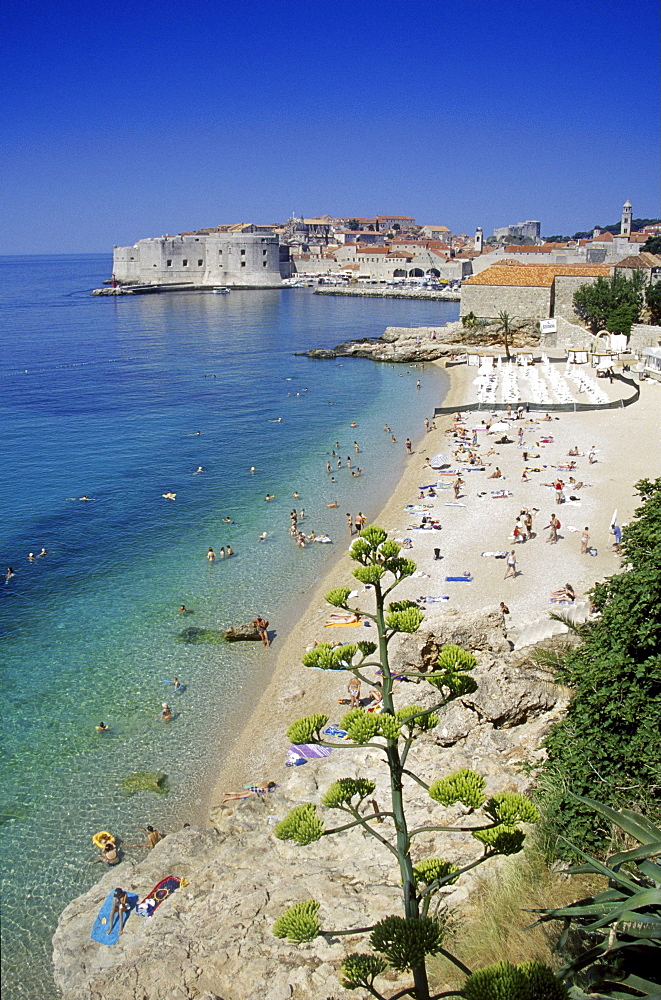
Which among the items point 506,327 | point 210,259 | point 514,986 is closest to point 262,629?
point 514,986

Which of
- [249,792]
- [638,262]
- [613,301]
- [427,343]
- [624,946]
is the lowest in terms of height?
[249,792]

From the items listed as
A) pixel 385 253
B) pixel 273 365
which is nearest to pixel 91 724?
pixel 273 365

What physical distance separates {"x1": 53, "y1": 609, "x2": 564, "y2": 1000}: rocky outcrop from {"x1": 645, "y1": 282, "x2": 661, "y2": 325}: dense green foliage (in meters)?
34.3

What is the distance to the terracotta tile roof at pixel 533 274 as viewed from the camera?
42.2m

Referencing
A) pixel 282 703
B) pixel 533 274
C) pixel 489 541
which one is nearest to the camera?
pixel 282 703

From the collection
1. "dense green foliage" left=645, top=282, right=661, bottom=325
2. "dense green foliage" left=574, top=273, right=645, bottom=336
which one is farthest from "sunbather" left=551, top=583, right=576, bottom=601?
"dense green foliage" left=645, top=282, right=661, bottom=325

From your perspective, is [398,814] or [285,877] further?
[285,877]

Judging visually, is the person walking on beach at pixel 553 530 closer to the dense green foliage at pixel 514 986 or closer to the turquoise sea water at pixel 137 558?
the turquoise sea water at pixel 137 558

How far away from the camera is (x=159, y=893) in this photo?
7.33 metres

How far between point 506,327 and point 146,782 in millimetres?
36074

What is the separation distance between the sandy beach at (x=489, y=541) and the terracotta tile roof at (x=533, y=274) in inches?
698

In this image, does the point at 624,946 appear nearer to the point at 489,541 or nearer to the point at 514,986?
the point at 514,986

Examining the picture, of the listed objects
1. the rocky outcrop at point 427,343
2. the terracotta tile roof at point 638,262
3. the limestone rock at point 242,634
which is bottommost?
the limestone rock at point 242,634

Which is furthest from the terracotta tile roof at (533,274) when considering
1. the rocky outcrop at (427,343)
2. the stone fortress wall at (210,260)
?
the stone fortress wall at (210,260)
